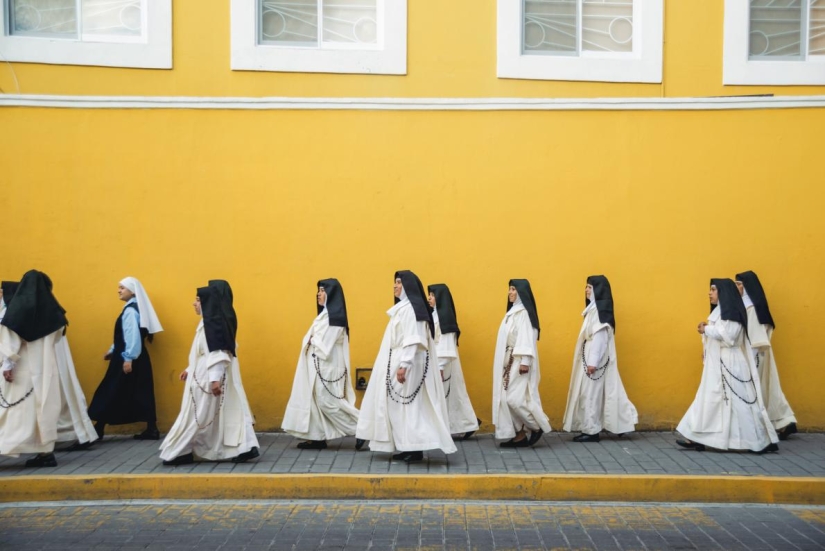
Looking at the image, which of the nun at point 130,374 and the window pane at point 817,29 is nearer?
the nun at point 130,374

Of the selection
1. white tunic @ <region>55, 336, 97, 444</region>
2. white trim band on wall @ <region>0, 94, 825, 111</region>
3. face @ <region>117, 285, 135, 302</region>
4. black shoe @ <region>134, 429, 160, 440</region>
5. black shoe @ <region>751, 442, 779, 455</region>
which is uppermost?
white trim band on wall @ <region>0, 94, 825, 111</region>

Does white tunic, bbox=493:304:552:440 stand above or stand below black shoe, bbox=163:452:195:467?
above

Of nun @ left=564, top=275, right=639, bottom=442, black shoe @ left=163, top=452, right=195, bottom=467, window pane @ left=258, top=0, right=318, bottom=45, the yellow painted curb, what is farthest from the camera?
window pane @ left=258, top=0, right=318, bottom=45

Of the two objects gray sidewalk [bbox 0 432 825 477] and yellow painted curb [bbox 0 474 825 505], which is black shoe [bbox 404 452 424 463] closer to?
gray sidewalk [bbox 0 432 825 477]

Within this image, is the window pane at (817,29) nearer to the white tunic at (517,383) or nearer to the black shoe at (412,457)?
the white tunic at (517,383)

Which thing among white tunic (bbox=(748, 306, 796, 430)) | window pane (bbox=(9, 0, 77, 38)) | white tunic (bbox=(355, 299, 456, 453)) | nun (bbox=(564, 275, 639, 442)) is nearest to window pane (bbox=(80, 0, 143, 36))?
window pane (bbox=(9, 0, 77, 38))

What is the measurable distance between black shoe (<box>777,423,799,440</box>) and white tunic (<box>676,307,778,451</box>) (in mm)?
1045

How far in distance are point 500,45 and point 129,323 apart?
5.45 m

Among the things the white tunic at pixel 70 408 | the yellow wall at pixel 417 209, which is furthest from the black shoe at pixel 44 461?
the yellow wall at pixel 417 209

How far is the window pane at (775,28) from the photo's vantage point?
1129 cm

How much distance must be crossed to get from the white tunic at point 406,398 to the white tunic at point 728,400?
109 inches

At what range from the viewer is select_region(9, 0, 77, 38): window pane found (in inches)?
435

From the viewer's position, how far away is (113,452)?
9680 millimetres

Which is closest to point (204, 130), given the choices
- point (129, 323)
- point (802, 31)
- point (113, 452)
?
point (129, 323)
